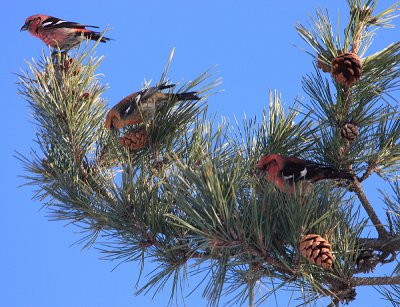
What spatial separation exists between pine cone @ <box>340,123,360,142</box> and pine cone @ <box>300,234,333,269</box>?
2.40 feet

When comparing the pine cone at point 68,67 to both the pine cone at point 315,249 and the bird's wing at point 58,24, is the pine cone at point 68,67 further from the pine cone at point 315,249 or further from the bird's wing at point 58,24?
the pine cone at point 315,249

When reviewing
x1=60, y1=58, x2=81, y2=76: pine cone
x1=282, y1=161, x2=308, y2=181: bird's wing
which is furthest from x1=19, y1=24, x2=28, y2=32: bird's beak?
x1=282, y1=161, x2=308, y2=181: bird's wing

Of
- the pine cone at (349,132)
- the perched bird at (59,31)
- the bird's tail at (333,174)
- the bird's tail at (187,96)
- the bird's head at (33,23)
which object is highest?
the bird's head at (33,23)

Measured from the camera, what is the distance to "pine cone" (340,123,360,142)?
2.62 meters

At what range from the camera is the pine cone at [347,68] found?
99.7 inches

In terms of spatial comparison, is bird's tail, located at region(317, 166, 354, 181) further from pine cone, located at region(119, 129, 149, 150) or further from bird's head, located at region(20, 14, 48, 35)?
bird's head, located at region(20, 14, 48, 35)

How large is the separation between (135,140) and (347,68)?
981mm

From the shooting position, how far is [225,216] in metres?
2.03

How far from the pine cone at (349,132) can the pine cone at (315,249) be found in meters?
0.73

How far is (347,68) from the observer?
2.54 m

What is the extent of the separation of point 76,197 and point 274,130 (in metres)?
0.98

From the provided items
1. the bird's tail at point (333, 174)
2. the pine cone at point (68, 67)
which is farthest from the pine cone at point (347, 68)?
the pine cone at point (68, 67)

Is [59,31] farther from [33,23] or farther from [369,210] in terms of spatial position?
[369,210]

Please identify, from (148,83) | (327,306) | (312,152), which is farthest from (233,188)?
(148,83)
